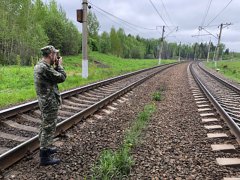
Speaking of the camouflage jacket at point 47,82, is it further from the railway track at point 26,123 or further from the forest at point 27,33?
the forest at point 27,33

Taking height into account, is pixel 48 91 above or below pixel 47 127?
above

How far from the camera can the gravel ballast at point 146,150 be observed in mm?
3889

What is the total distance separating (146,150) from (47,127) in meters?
1.77

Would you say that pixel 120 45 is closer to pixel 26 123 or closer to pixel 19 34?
pixel 19 34

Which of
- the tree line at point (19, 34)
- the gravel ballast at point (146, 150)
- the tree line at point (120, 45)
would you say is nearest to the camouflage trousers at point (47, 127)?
the gravel ballast at point (146, 150)

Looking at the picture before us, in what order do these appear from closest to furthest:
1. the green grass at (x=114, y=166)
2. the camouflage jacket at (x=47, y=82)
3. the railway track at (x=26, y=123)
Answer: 1. the green grass at (x=114, y=166)
2. the camouflage jacket at (x=47, y=82)
3. the railway track at (x=26, y=123)

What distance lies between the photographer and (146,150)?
15.8ft

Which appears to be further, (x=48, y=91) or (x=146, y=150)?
(x=146, y=150)

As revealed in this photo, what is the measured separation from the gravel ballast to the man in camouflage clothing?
0.28m

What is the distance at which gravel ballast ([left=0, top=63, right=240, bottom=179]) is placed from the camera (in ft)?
12.8

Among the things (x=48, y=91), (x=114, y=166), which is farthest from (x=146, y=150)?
(x=48, y=91)

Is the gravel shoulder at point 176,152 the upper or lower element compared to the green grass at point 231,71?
upper

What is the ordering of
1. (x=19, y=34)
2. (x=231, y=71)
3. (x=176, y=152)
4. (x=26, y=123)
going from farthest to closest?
(x=231, y=71) < (x=19, y=34) < (x=26, y=123) < (x=176, y=152)

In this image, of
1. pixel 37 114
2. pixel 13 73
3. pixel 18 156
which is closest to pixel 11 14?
pixel 13 73
